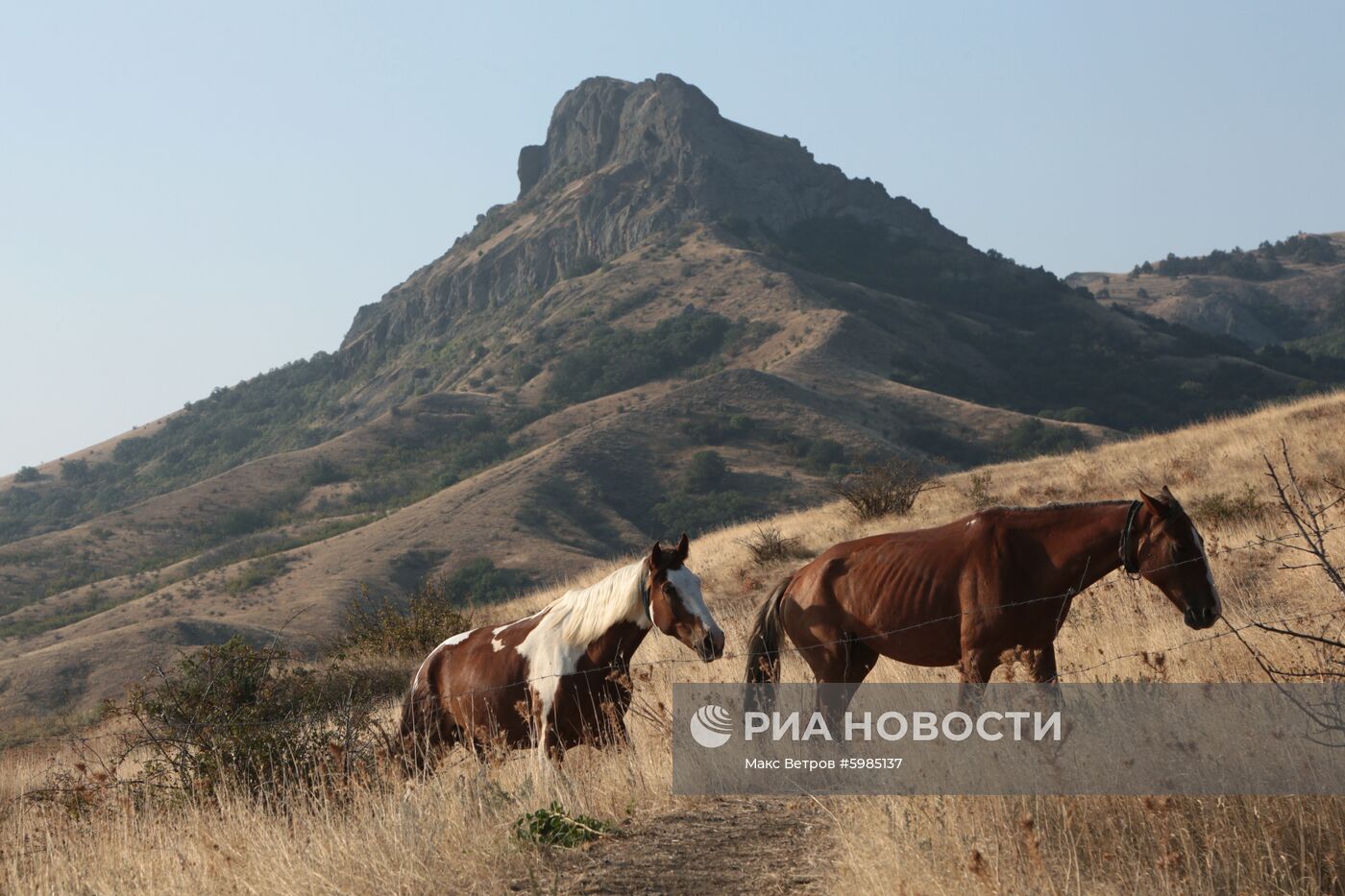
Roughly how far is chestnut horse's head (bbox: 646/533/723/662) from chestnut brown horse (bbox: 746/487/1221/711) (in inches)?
21.1

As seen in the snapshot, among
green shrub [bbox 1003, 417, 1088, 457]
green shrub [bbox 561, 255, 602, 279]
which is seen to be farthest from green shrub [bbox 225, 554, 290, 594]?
green shrub [bbox 561, 255, 602, 279]

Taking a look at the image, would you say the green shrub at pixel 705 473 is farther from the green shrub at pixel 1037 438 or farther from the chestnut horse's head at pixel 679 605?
the chestnut horse's head at pixel 679 605

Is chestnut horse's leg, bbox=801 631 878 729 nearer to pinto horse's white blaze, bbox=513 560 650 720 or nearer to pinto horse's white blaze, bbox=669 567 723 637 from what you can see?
pinto horse's white blaze, bbox=669 567 723 637

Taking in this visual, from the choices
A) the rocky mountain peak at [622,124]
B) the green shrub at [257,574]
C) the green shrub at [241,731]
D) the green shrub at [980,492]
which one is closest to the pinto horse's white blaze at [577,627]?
the green shrub at [241,731]

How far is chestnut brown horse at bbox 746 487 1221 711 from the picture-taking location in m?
7.15

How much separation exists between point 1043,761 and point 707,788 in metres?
2.32

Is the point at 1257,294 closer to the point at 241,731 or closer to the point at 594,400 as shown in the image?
the point at 594,400

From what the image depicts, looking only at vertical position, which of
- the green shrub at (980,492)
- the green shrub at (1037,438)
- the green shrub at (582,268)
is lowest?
the green shrub at (980,492)

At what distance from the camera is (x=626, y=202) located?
549 feet

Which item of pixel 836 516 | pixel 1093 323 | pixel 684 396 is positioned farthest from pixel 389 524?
pixel 1093 323

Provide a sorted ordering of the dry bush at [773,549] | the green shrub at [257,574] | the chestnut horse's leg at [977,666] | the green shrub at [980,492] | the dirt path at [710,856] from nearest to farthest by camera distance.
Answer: the dirt path at [710,856]
the chestnut horse's leg at [977,666]
the dry bush at [773,549]
the green shrub at [980,492]
the green shrub at [257,574]

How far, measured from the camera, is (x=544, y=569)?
67.5 metres

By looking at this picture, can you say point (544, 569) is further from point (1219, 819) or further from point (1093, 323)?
point (1093, 323)

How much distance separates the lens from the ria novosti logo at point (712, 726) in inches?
311
